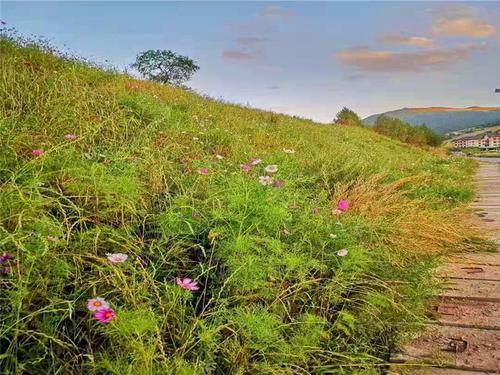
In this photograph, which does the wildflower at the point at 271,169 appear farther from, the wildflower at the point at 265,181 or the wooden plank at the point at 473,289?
the wooden plank at the point at 473,289

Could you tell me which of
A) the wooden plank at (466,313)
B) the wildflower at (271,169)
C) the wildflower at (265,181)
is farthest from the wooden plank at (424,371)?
the wildflower at (271,169)

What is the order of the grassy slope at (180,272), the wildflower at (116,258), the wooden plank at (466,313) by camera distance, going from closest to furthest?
the grassy slope at (180,272) → the wildflower at (116,258) → the wooden plank at (466,313)

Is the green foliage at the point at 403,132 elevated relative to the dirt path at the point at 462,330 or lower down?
elevated

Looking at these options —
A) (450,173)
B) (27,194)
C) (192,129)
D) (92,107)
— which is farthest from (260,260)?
(450,173)

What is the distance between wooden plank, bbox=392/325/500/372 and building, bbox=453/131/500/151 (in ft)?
150

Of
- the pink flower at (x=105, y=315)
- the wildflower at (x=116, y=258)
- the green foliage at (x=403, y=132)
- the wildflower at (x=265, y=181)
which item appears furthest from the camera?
the green foliage at (x=403, y=132)

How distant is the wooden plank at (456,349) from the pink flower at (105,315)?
1.13 m

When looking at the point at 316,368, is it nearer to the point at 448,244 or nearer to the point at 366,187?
the point at 448,244

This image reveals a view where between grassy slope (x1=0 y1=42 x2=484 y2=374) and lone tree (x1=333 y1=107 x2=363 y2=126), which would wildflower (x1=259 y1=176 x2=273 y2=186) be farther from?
lone tree (x1=333 y1=107 x2=363 y2=126)

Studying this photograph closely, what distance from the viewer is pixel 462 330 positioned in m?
2.21

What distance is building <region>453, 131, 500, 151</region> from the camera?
46.4 m

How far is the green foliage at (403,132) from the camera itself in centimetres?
3484

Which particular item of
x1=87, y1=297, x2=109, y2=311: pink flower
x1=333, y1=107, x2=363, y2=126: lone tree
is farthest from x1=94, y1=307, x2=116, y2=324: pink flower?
x1=333, y1=107, x2=363, y2=126: lone tree

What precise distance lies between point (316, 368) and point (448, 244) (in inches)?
84.8
